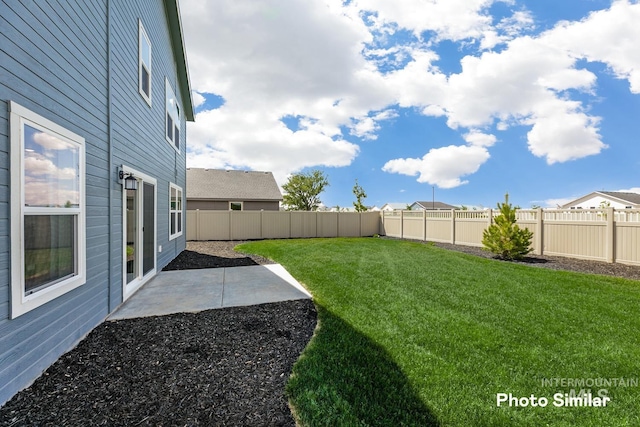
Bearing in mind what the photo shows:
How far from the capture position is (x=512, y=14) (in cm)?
725

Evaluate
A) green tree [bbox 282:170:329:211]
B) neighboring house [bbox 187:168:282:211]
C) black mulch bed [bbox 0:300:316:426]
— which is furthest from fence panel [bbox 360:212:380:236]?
green tree [bbox 282:170:329:211]

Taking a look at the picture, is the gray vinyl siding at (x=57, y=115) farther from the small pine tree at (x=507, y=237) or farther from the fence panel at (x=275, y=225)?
the fence panel at (x=275, y=225)

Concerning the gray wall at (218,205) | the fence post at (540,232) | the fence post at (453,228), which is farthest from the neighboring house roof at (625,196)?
the gray wall at (218,205)

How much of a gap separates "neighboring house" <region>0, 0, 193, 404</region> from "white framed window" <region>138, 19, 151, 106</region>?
1.5 inches

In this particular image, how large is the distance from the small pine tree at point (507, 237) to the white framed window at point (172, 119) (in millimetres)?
10064

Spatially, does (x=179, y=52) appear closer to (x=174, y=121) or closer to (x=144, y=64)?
(x=174, y=121)

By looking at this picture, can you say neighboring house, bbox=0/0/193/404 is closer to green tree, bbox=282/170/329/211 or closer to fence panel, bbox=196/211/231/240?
fence panel, bbox=196/211/231/240

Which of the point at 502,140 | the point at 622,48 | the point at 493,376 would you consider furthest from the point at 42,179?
the point at 502,140

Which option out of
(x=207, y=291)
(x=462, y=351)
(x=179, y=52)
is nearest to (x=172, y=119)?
(x=179, y=52)

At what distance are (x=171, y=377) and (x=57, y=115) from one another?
2.59 meters

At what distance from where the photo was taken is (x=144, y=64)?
5.46m

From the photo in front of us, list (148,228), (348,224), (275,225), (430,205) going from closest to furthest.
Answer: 1. (148,228)
2. (275,225)
3. (348,224)
4. (430,205)

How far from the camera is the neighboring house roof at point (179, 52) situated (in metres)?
7.50

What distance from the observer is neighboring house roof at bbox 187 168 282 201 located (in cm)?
1947
